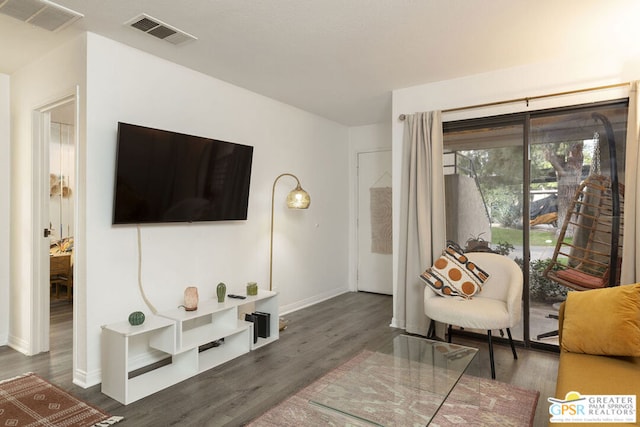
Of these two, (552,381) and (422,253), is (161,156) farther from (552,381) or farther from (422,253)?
(552,381)

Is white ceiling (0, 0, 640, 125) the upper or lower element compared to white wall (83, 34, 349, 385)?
upper

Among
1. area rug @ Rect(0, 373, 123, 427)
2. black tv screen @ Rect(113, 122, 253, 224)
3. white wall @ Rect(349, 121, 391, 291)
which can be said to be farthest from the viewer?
white wall @ Rect(349, 121, 391, 291)

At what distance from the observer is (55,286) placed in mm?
5547

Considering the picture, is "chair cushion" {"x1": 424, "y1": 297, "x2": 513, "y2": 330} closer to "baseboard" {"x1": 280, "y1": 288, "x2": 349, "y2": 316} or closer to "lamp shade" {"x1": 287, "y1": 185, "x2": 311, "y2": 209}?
"lamp shade" {"x1": 287, "y1": 185, "x2": 311, "y2": 209}

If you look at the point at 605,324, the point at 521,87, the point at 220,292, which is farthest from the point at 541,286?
the point at 220,292

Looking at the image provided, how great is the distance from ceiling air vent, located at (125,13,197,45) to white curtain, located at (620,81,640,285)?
11.0ft

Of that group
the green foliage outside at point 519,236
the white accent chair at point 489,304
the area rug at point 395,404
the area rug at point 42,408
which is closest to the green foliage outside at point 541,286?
the green foliage outside at point 519,236

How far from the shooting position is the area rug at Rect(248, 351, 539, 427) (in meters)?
1.89

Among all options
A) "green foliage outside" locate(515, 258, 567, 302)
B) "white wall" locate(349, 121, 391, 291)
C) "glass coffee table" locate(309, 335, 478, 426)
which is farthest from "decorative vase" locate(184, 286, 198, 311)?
"white wall" locate(349, 121, 391, 291)

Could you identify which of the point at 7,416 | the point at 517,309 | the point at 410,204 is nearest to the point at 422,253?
the point at 410,204

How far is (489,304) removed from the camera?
3.18 metres

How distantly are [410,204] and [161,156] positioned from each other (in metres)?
2.36

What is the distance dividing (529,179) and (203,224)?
3.01 m

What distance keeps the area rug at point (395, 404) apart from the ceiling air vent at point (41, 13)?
9.02ft
